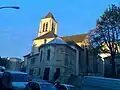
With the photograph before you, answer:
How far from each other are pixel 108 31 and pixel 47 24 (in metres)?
46.6

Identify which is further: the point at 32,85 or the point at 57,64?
the point at 57,64

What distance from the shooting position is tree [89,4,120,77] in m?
55.6

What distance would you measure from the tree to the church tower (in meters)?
41.6

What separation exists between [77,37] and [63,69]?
30.3 m

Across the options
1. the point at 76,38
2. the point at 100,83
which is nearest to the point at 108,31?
the point at 76,38

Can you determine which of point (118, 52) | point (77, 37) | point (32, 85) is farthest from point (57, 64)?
point (32, 85)

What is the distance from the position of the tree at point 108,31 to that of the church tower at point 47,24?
41.6 meters

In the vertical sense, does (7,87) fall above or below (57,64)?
below

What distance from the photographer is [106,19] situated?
2208 inches

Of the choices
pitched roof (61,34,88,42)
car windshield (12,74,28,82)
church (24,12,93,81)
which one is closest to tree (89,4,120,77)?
church (24,12,93,81)

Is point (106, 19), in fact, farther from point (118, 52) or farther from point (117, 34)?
point (118, 52)

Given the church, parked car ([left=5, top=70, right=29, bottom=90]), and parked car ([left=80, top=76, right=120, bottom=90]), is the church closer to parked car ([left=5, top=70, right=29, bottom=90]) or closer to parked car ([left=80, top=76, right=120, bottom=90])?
parked car ([left=5, top=70, right=29, bottom=90])

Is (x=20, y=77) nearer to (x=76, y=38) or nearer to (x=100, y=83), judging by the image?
(x=100, y=83)

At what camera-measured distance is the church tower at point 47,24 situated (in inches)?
3910
